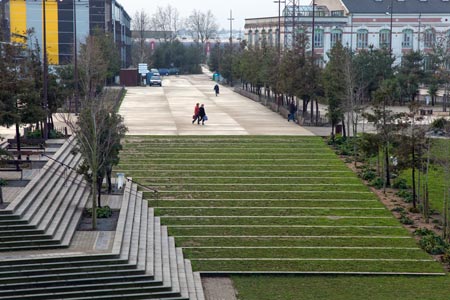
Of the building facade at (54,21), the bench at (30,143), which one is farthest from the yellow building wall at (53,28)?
the bench at (30,143)

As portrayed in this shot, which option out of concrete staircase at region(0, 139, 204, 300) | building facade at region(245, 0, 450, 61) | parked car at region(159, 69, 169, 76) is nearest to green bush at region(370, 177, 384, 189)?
concrete staircase at region(0, 139, 204, 300)

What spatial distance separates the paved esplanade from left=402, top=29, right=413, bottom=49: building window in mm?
19047

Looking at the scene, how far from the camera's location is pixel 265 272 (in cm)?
2212

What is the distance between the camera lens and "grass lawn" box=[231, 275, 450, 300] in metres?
20.5

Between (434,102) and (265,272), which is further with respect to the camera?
(434,102)

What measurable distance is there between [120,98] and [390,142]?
37.0 metres

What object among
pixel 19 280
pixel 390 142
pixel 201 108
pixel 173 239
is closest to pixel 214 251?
pixel 173 239

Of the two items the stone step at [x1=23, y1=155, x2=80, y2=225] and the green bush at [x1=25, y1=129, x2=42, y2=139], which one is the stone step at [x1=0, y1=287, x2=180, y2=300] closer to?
the stone step at [x1=23, y1=155, x2=80, y2=225]

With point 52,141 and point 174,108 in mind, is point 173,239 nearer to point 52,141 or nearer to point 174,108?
point 52,141

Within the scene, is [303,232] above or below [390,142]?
below

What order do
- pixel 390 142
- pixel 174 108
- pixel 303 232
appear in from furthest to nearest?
pixel 174 108, pixel 390 142, pixel 303 232

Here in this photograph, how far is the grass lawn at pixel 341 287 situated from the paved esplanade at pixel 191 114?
73.7ft

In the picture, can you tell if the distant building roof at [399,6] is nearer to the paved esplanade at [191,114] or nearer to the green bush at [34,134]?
the paved esplanade at [191,114]

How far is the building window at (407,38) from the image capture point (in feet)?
280
